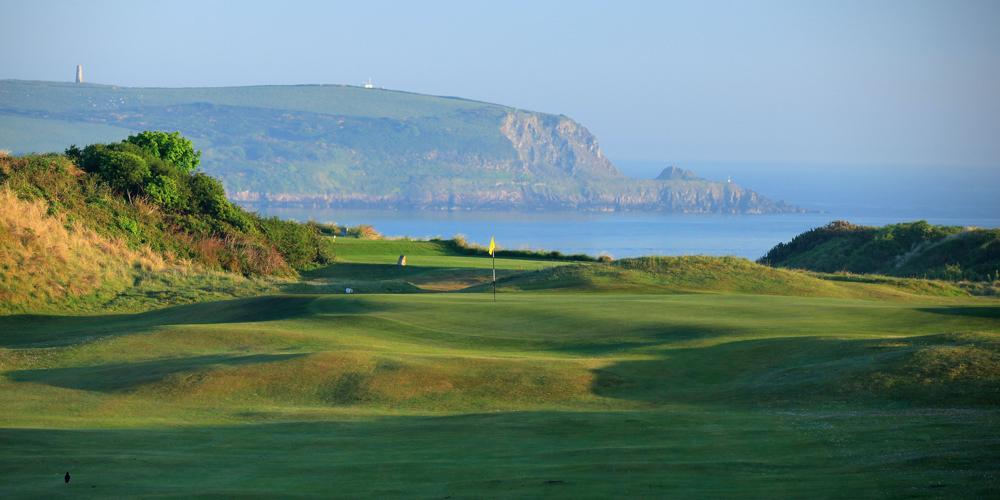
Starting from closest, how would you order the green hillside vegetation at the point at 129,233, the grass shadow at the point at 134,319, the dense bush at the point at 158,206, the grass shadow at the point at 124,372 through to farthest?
the grass shadow at the point at 124,372, the grass shadow at the point at 134,319, the green hillside vegetation at the point at 129,233, the dense bush at the point at 158,206

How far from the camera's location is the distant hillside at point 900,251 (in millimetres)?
50938

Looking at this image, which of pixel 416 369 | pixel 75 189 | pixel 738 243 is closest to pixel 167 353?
pixel 416 369

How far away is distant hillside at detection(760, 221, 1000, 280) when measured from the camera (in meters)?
50.9

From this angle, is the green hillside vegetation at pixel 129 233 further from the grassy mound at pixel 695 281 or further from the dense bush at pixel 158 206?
the grassy mound at pixel 695 281

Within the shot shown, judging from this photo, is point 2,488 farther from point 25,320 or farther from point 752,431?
point 25,320

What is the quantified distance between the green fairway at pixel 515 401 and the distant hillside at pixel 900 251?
26074 mm

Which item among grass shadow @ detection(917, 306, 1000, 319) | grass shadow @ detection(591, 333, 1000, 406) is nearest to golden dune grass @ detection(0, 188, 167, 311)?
grass shadow @ detection(591, 333, 1000, 406)

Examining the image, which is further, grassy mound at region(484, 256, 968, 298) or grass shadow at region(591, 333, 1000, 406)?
grassy mound at region(484, 256, 968, 298)

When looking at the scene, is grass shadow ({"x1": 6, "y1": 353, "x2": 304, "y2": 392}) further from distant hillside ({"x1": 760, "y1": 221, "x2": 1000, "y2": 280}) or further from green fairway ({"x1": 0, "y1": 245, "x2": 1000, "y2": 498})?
distant hillside ({"x1": 760, "y1": 221, "x2": 1000, "y2": 280})

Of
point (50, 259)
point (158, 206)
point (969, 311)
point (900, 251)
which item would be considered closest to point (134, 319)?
point (50, 259)

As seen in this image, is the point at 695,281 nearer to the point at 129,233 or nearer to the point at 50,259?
the point at 50,259

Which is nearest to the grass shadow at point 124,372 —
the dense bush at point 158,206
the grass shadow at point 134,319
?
the grass shadow at point 134,319

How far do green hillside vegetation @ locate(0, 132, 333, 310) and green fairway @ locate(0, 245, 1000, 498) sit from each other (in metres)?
6.93

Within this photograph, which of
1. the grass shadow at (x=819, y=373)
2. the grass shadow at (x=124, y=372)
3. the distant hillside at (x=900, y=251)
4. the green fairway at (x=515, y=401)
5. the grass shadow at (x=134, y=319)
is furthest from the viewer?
the distant hillside at (x=900, y=251)
